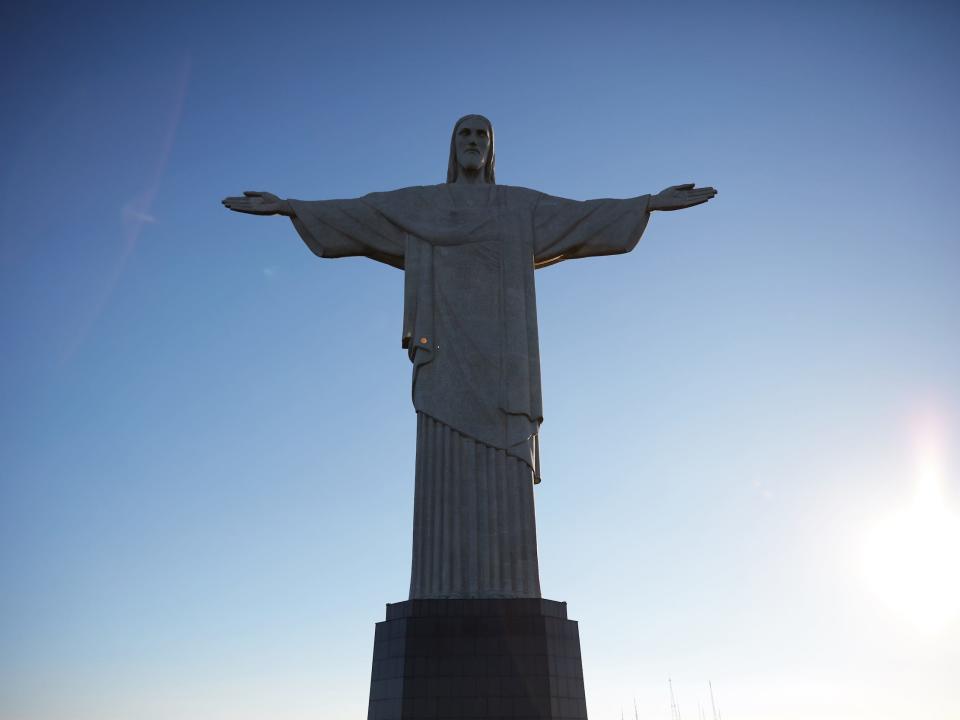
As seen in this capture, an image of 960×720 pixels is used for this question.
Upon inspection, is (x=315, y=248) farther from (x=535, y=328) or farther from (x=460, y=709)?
(x=460, y=709)

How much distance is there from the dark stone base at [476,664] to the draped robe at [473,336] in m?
0.39

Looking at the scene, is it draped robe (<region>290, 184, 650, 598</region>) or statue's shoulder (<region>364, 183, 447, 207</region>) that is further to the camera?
statue's shoulder (<region>364, 183, 447, 207</region>)

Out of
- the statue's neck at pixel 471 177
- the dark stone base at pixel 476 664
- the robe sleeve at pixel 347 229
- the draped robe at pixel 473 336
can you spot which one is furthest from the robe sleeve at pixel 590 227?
the dark stone base at pixel 476 664

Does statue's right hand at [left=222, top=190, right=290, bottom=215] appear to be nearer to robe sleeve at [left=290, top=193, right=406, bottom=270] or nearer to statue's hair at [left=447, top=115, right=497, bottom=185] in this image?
robe sleeve at [left=290, top=193, right=406, bottom=270]

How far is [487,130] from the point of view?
44.3 ft

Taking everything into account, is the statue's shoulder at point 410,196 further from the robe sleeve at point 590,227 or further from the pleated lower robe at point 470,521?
the pleated lower robe at point 470,521

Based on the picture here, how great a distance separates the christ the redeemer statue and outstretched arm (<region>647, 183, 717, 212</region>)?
0.02m

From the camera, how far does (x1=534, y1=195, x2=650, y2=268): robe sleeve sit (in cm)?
1310

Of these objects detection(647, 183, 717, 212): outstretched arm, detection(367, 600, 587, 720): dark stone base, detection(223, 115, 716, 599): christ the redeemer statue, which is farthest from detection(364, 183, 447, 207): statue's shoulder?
detection(367, 600, 587, 720): dark stone base

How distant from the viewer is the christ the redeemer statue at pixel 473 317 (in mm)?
11008

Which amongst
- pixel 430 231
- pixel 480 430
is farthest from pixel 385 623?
pixel 430 231

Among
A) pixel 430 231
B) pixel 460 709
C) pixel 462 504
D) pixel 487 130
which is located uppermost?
pixel 487 130

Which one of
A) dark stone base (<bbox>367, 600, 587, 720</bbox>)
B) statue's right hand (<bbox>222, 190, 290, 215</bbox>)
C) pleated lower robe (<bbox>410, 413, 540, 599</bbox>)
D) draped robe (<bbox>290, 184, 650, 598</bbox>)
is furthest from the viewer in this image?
statue's right hand (<bbox>222, 190, 290, 215</bbox>)

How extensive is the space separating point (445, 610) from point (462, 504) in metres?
1.37
